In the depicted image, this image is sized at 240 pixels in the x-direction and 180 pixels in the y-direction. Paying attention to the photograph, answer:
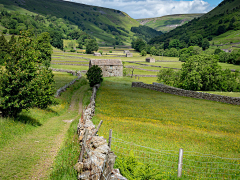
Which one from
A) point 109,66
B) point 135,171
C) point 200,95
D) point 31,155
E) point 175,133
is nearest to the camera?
point 135,171

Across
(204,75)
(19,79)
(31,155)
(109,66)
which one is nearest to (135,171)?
(31,155)

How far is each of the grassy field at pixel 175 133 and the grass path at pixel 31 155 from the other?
4.03 metres

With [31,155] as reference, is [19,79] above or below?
above

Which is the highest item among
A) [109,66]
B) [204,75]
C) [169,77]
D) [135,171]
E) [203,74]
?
[109,66]

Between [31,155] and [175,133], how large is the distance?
12.3m

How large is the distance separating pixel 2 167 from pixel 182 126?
1710cm

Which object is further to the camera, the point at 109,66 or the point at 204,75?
the point at 109,66

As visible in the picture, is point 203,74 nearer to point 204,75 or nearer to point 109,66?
point 204,75

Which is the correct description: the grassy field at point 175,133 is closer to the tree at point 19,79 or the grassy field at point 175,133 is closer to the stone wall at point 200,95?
the stone wall at point 200,95

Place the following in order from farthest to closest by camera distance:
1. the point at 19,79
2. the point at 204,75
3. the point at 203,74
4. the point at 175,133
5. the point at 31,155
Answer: the point at 203,74 < the point at 204,75 < the point at 175,133 < the point at 19,79 < the point at 31,155

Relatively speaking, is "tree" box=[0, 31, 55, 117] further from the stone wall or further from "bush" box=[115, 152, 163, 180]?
the stone wall

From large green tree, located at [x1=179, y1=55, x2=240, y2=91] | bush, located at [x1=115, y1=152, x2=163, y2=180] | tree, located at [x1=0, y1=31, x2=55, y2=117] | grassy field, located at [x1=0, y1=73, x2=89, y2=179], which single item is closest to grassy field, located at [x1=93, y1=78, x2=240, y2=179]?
bush, located at [x1=115, y1=152, x2=163, y2=180]

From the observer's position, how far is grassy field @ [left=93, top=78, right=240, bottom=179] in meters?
11.7

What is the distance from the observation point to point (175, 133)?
18.3 metres
